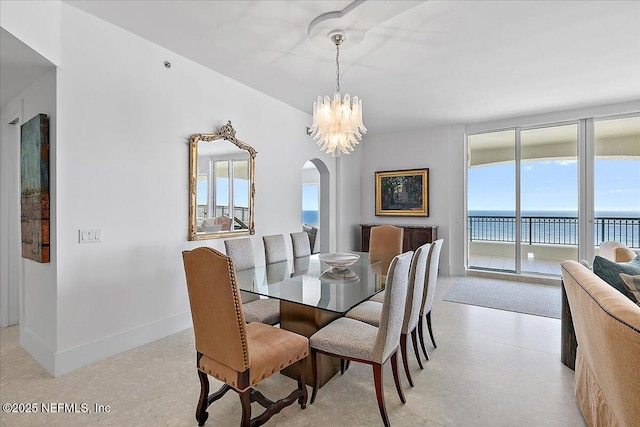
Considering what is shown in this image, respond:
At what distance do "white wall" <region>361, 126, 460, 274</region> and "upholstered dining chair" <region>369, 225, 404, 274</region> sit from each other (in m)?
2.58

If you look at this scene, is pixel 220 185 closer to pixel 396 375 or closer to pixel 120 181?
pixel 120 181

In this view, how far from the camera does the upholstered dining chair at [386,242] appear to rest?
370 cm

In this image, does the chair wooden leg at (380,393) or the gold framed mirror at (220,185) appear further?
the gold framed mirror at (220,185)

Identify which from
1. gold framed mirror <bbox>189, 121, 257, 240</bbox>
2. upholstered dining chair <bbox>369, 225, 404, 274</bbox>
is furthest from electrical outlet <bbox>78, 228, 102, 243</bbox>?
upholstered dining chair <bbox>369, 225, 404, 274</bbox>

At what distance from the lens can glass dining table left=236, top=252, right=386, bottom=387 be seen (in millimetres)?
2008

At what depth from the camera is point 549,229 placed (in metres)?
5.89

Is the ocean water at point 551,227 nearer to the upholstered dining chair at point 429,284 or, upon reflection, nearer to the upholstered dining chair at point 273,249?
the upholstered dining chair at point 429,284

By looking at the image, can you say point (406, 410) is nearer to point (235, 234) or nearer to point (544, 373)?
point (544, 373)

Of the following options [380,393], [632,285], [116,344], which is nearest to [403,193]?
[632,285]

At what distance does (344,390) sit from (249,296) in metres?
1.19

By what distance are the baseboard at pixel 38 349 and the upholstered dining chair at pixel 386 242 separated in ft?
10.0

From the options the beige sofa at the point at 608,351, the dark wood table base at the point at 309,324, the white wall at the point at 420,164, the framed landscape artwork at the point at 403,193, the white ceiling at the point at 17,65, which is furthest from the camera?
the framed landscape artwork at the point at 403,193

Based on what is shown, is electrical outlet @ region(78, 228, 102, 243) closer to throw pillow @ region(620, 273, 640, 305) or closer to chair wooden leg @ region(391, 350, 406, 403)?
chair wooden leg @ region(391, 350, 406, 403)

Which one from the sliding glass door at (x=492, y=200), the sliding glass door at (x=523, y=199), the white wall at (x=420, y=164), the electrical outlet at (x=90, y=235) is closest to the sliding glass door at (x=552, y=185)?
the sliding glass door at (x=523, y=199)
